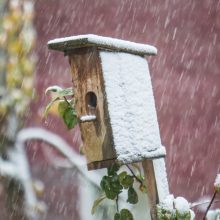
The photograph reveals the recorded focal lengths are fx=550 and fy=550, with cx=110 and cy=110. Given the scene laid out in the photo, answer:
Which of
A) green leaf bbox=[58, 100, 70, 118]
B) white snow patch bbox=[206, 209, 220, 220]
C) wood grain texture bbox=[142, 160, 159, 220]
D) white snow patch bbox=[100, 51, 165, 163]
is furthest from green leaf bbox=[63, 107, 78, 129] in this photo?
white snow patch bbox=[206, 209, 220, 220]

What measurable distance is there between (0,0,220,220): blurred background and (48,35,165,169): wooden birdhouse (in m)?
2.28

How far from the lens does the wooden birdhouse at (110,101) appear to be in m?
A: 2.42

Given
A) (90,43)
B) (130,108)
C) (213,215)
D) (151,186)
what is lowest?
(213,215)

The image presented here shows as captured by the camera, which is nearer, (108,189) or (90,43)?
(90,43)

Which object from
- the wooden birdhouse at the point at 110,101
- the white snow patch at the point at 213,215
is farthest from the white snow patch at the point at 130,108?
the white snow patch at the point at 213,215

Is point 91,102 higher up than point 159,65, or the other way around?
point 159,65

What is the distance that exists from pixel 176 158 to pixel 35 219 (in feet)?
4.89

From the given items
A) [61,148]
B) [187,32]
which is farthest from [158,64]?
[61,148]

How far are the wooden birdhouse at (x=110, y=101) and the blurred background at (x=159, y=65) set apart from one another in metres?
2.28

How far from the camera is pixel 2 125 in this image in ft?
15.6

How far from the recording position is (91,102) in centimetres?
258

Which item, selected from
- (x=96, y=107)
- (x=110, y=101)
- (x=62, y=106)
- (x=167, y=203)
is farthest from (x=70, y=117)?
(x=167, y=203)

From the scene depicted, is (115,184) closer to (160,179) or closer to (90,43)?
(160,179)

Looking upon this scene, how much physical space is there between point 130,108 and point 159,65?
8.92 feet
